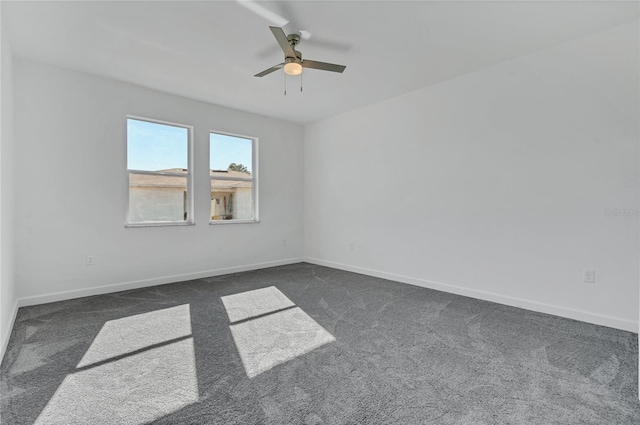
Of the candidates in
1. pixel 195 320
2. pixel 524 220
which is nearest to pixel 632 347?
pixel 524 220

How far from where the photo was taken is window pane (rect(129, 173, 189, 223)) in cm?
423

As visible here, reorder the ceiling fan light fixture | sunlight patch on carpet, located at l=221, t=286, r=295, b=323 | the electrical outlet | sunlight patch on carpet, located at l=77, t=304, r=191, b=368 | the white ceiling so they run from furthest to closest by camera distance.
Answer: sunlight patch on carpet, located at l=221, t=286, r=295, b=323 < the electrical outlet < the ceiling fan light fixture < the white ceiling < sunlight patch on carpet, located at l=77, t=304, r=191, b=368

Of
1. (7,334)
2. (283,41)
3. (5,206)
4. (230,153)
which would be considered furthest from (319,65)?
(7,334)

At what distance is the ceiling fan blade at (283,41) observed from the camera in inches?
96.8

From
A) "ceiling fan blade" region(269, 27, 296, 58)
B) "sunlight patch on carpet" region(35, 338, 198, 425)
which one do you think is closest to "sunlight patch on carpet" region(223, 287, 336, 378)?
"sunlight patch on carpet" region(35, 338, 198, 425)

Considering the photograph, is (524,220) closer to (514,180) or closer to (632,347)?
(514,180)

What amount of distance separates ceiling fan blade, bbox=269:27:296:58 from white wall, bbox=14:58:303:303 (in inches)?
61.7

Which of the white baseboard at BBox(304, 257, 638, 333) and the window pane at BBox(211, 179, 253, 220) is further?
the window pane at BBox(211, 179, 253, 220)

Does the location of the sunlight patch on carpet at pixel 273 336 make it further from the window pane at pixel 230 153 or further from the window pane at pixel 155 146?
the window pane at pixel 230 153

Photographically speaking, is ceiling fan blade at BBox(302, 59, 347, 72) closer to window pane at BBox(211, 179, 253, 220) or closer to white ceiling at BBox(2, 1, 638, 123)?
white ceiling at BBox(2, 1, 638, 123)

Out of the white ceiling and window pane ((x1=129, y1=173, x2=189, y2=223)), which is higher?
the white ceiling

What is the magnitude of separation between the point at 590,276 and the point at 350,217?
3.20 m

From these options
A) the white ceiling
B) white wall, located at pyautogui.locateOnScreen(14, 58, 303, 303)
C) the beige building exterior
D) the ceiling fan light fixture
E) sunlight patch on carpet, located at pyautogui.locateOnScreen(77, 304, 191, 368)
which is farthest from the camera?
the beige building exterior

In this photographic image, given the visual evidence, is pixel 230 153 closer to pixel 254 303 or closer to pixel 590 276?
pixel 254 303
